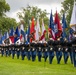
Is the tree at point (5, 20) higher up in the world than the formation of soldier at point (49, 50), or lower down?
higher up

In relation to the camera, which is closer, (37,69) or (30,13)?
(37,69)

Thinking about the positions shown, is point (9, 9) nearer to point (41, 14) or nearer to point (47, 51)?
point (41, 14)

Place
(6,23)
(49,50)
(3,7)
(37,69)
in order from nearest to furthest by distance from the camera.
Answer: (37,69) < (49,50) < (6,23) < (3,7)

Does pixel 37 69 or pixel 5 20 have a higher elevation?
pixel 5 20

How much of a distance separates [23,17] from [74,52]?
212 feet

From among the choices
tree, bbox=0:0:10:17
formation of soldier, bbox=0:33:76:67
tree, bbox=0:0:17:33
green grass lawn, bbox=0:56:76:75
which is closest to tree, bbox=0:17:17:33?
tree, bbox=0:0:17:33

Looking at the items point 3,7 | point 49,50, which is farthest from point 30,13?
point 49,50

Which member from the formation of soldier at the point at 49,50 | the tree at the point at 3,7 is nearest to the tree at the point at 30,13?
the tree at the point at 3,7

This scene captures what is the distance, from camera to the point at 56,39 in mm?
22281

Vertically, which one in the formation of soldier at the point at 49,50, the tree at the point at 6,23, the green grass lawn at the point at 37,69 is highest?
the tree at the point at 6,23

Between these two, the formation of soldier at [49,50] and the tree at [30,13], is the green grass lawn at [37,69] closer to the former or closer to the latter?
the formation of soldier at [49,50]

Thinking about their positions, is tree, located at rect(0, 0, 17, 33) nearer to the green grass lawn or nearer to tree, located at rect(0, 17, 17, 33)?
tree, located at rect(0, 17, 17, 33)

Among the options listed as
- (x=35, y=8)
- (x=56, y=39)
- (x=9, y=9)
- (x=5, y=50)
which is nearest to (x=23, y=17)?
(x=35, y=8)

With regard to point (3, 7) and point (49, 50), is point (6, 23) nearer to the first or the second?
point (3, 7)
